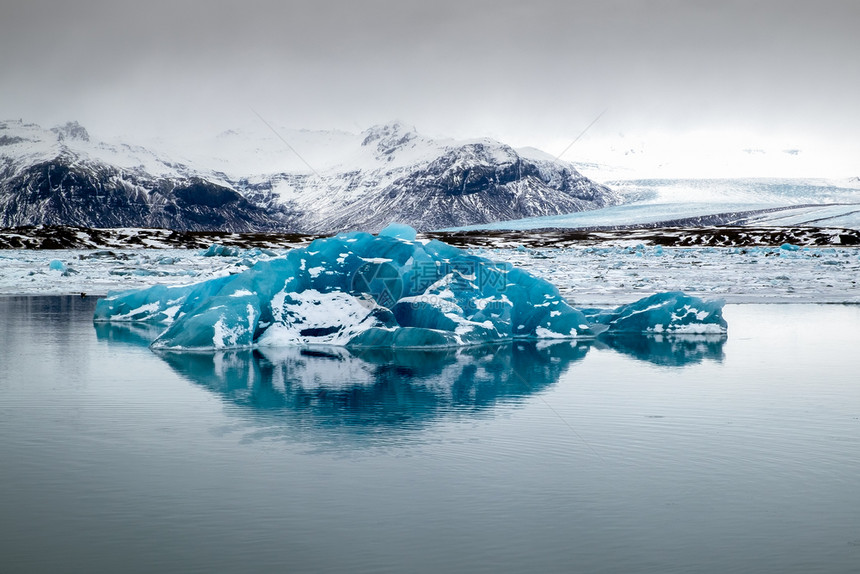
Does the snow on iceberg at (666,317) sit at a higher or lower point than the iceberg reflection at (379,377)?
higher

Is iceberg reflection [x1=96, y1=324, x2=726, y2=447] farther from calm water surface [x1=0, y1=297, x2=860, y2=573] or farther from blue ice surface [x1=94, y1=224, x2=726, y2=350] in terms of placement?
blue ice surface [x1=94, y1=224, x2=726, y2=350]

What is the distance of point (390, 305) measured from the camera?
1494 centimetres

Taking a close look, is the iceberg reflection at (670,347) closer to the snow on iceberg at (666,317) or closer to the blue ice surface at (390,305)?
the snow on iceberg at (666,317)

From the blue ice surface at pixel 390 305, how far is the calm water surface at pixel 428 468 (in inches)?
95.2

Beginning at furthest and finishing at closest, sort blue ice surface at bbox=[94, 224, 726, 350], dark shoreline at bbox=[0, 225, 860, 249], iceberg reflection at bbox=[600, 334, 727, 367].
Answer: dark shoreline at bbox=[0, 225, 860, 249], blue ice surface at bbox=[94, 224, 726, 350], iceberg reflection at bbox=[600, 334, 727, 367]

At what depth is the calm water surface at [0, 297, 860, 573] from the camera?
4898mm

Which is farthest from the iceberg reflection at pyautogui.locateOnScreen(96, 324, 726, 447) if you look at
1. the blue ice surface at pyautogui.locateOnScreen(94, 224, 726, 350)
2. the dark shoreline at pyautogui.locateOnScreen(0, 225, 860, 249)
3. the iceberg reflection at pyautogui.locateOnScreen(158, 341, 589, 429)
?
the dark shoreline at pyautogui.locateOnScreen(0, 225, 860, 249)

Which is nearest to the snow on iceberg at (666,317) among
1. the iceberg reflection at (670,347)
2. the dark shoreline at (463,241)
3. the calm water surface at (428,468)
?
the iceberg reflection at (670,347)

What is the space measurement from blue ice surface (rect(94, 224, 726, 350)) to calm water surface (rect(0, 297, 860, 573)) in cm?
242

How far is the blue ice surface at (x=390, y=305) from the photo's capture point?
14188 millimetres

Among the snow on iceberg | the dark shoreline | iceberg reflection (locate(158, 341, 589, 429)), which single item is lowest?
iceberg reflection (locate(158, 341, 589, 429))

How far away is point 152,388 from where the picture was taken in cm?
993

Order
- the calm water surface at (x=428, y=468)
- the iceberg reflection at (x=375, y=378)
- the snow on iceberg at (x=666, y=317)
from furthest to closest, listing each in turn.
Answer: the snow on iceberg at (x=666, y=317) → the iceberg reflection at (x=375, y=378) → the calm water surface at (x=428, y=468)

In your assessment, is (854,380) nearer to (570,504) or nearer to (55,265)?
(570,504)
